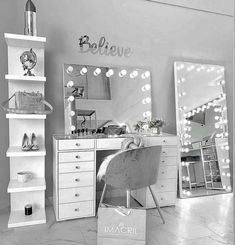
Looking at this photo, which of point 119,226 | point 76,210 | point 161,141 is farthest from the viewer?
point 161,141

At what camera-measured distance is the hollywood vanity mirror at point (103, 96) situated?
2.59 meters

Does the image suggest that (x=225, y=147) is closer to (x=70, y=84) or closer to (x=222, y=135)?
(x=222, y=135)

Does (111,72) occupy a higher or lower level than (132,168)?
higher

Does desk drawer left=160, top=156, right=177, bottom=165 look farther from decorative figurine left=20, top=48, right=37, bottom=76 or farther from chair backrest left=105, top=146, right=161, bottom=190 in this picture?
decorative figurine left=20, top=48, right=37, bottom=76

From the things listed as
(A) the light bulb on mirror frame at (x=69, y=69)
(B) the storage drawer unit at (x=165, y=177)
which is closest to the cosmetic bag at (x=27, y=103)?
(A) the light bulb on mirror frame at (x=69, y=69)

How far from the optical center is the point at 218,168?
319cm

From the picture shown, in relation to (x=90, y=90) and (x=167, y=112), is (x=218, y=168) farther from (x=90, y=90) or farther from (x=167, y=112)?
(x=90, y=90)

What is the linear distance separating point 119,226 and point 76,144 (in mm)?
830

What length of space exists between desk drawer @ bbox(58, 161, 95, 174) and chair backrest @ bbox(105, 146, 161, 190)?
0.39 m

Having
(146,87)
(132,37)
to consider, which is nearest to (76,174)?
(146,87)

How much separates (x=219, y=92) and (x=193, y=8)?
1167 millimetres

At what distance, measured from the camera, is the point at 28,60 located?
2.21m

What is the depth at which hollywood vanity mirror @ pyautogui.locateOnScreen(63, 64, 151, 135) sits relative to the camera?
8.51 ft

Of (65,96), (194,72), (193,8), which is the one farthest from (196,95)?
(65,96)
